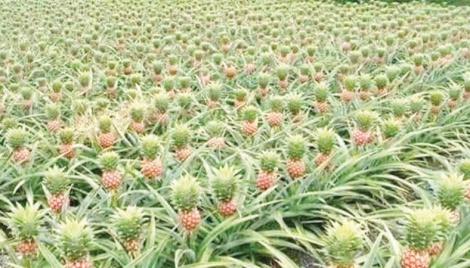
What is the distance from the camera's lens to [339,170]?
10.6 feet

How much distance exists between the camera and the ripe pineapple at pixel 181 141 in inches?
121

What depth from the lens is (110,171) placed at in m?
2.79

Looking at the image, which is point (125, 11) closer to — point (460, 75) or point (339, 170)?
point (460, 75)

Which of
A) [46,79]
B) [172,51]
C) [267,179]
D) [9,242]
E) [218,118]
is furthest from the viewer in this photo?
[172,51]

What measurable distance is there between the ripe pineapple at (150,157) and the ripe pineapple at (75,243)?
0.79 metres

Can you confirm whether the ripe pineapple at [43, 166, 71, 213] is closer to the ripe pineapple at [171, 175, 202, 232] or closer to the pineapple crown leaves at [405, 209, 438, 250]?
the ripe pineapple at [171, 175, 202, 232]

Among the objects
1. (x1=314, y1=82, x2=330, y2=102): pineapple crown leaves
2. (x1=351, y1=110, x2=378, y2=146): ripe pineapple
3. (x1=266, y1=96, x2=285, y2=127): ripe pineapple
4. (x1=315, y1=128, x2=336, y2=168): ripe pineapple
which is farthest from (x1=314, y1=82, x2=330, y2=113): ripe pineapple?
(x1=315, y1=128, x2=336, y2=168): ripe pineapple

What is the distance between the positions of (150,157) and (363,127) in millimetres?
1146

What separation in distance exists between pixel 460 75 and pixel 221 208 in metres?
3.51

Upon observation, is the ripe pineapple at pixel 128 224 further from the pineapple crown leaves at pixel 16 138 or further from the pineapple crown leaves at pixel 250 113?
the pineapple crown leaves at pixel 250 113

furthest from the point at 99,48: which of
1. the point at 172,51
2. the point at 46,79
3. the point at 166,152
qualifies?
the point at 166,152

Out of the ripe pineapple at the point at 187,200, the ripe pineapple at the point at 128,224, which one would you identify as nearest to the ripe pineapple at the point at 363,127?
the ripe pineapple at the point at 187,200

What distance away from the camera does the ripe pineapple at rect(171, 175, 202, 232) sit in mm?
2238

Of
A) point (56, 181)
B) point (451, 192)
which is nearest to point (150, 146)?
point (56, 181)
